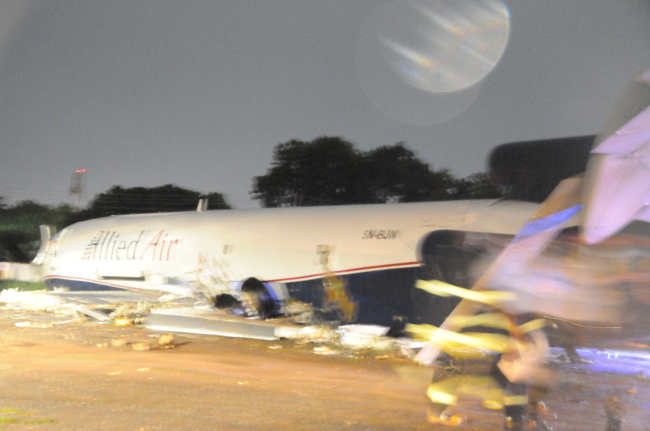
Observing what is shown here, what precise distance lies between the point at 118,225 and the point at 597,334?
1378 cm

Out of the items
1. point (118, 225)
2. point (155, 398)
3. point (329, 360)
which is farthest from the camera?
point (118, 225)

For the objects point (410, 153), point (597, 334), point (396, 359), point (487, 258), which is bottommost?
point (396, 359)

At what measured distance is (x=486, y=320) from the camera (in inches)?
202

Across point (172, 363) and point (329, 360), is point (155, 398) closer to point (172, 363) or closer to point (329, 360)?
point (172, 363)

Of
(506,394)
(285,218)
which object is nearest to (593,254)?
(506,394)

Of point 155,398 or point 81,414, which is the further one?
point 155,398

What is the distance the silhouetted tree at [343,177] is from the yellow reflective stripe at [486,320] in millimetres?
25212

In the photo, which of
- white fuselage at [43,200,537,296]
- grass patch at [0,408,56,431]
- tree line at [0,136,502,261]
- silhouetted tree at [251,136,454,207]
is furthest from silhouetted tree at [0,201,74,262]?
grass patch at [0,408,56,431]

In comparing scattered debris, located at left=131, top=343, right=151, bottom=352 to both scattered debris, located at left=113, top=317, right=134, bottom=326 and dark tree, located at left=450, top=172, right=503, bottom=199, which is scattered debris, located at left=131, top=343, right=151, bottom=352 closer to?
scattered debris, located at left=113, top=317, right=134, bottom=326

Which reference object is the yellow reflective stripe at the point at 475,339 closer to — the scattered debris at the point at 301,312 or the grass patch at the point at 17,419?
the grass patch at the point at 17,419

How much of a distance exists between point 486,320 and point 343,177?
29530 mm

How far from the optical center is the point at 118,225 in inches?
671

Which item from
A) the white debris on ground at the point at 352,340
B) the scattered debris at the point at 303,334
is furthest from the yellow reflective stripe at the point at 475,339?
the scattered debris at the point at 303,334

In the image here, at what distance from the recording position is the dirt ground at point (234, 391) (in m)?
5.04
